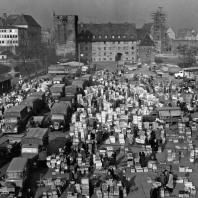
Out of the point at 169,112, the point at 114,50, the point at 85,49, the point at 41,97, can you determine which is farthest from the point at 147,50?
the point at 169,112

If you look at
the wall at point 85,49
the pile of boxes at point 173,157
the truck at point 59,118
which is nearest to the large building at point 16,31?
the wall at point 85,49

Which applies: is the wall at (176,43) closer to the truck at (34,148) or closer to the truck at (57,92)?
the truck at (57,92)

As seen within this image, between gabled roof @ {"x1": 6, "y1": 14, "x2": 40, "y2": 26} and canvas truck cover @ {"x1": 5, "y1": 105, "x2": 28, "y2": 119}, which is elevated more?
gabled roof @ {"x1": 6, "y1": 14, "x2": 40, "y2": 26}

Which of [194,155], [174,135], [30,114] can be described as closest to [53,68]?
[30,114]

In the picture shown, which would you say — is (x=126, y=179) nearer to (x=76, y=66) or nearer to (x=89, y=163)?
(x=89, y=163)

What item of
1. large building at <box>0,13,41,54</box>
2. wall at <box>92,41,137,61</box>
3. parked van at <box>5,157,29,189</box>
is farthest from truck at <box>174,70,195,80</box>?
large building at <box>0,13,41,54</box>

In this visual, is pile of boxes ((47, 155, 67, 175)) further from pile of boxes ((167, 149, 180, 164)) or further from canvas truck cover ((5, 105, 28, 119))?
canvas truck cover ((5, 105, 28, 119))
